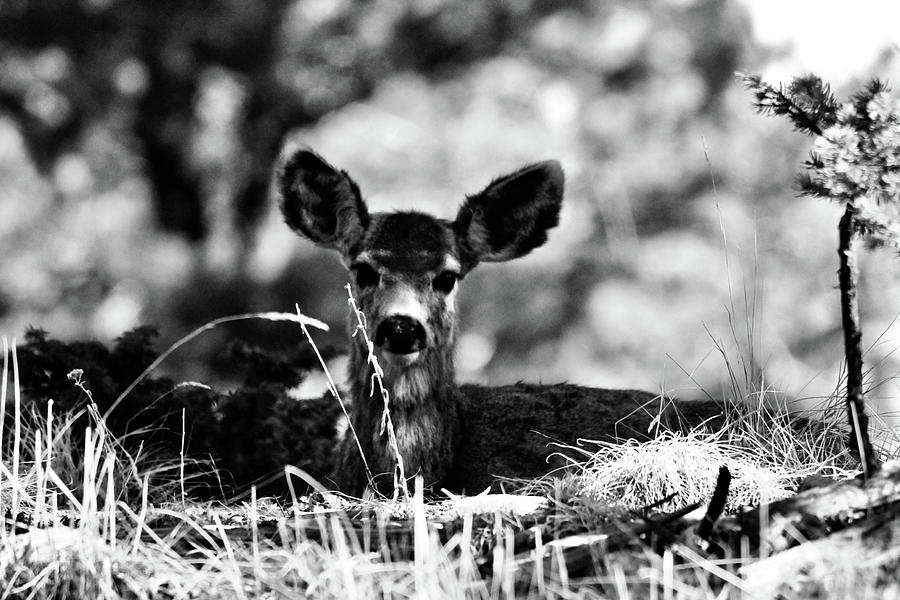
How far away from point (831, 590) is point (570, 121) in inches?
498

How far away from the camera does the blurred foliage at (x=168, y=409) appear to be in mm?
6281

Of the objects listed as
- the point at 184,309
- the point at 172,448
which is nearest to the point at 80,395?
the point at 172,448

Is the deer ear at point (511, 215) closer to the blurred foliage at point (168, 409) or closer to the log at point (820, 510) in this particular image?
the blurred foliage at point (168, 409)

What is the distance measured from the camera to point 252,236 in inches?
560

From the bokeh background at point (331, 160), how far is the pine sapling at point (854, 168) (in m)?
8.78

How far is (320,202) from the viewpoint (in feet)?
21.3

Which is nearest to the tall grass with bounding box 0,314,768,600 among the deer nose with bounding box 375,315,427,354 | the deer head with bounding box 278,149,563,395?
the deer nose with bounding box 375,315,427,354

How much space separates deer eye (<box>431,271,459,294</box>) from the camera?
591 cm

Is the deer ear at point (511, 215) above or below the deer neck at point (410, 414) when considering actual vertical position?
above

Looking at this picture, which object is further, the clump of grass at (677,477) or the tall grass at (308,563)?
the clump of grass at (677,477)

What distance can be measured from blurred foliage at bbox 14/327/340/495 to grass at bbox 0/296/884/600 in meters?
1.53

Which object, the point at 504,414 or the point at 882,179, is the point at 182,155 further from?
the point at 882,179

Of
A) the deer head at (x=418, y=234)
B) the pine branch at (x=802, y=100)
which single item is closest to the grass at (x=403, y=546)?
the deer head at (x=418, y=234)

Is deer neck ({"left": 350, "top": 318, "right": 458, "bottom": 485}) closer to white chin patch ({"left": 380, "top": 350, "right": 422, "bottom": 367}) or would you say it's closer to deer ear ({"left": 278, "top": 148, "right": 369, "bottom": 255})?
white chin patch ({"left": 380, "top": 350, "right": 422, "bottom": 367})
